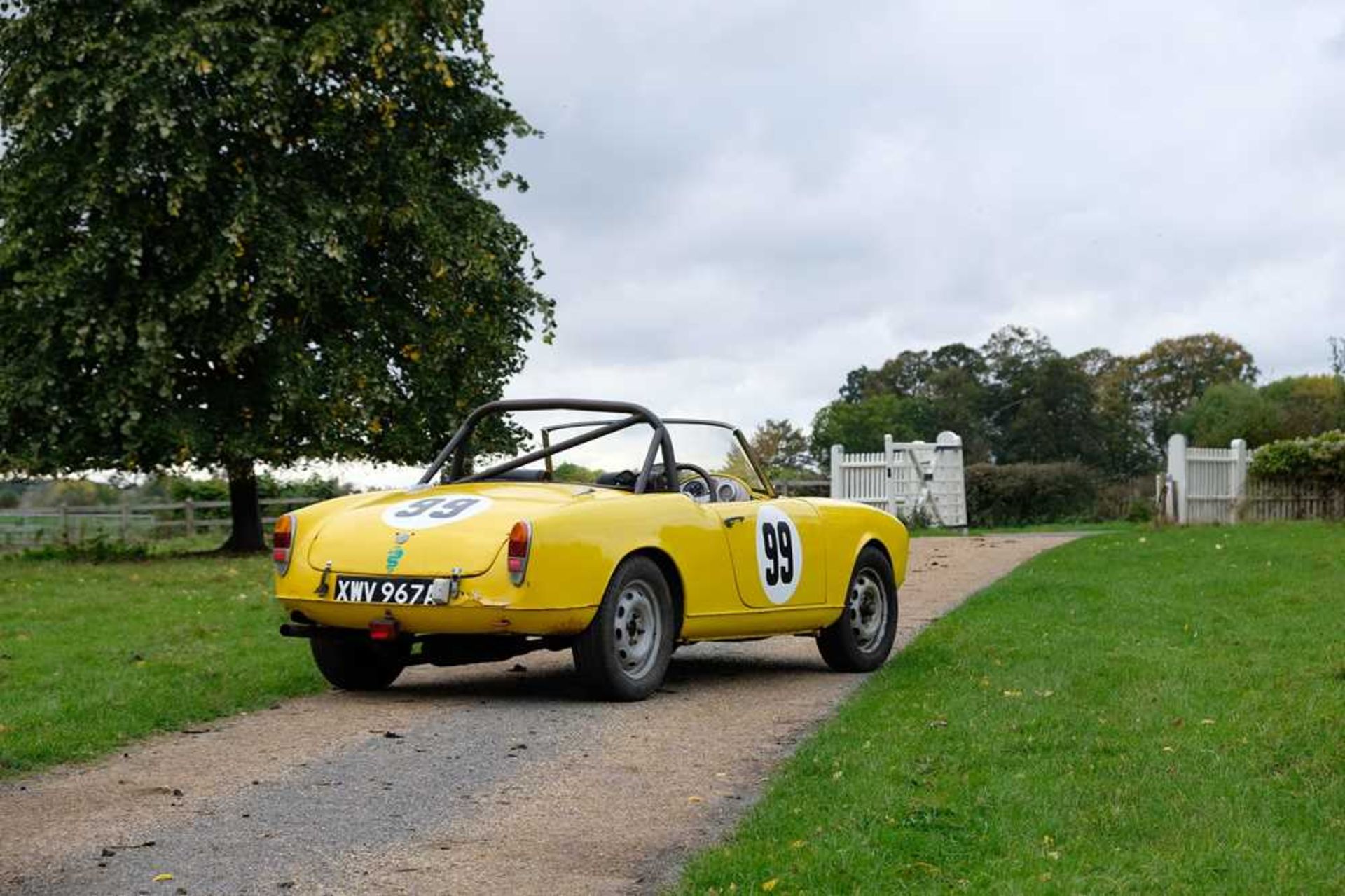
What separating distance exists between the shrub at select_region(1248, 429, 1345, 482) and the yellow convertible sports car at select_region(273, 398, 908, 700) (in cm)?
2317

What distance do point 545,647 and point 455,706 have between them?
0.61m

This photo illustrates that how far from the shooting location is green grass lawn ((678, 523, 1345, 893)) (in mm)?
5465

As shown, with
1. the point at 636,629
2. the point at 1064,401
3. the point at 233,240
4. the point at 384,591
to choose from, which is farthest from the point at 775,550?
the point at 1064,401

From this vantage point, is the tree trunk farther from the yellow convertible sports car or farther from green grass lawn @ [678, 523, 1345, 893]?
the yellow convertible sports car

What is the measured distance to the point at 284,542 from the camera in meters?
9.86

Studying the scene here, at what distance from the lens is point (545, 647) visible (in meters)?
9.55

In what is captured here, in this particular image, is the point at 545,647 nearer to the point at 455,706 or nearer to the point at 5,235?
the point at 455,706

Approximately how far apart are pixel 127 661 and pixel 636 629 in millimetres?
4281

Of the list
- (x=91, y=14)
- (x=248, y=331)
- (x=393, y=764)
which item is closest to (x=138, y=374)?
(x=248, y=331)

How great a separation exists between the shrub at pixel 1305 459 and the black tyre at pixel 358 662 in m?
26.1

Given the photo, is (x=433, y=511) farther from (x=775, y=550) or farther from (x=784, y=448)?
(x=784, y=448)

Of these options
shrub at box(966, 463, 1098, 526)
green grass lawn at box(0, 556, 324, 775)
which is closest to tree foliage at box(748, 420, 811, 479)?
shrub at box(966, 463, 1098, 526)

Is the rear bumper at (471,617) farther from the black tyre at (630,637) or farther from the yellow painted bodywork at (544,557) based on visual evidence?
the black tyre at (630,637)

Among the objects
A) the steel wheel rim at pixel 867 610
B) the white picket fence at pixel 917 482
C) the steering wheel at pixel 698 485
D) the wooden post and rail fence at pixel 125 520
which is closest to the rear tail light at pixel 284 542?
the steering wheel at pixel 698 485
